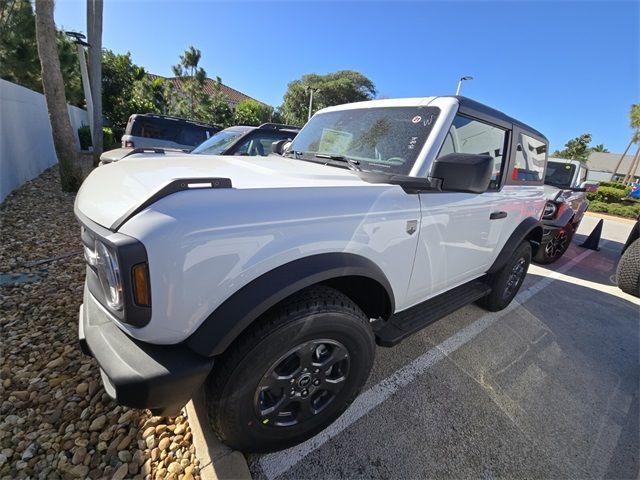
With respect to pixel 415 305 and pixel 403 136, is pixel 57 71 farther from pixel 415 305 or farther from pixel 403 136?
pixel 415 305

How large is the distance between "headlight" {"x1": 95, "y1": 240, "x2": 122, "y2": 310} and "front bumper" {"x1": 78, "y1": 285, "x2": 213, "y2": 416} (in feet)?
0.54

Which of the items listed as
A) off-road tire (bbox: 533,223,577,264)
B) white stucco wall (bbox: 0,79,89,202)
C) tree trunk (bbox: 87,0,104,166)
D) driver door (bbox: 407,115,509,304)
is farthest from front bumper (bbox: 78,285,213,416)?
tree trunk (bbox: 87,0,104,166)

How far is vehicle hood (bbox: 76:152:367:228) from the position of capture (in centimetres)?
134

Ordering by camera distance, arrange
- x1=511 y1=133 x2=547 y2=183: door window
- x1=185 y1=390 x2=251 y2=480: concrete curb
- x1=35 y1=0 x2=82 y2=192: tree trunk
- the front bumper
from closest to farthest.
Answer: the front bumper < x1=185 y1=390 x2=251 y2=480: concrete curb < x1=511 y1=133 x2=547 y2=183: door window < x1=35 y1=0 x2=82 y2=192: tree trunk

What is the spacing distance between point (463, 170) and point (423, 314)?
3.67 feet

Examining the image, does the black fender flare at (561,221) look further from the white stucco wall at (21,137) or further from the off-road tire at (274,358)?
the white stucco wall at (21,137)

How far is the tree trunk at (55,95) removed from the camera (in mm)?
5812

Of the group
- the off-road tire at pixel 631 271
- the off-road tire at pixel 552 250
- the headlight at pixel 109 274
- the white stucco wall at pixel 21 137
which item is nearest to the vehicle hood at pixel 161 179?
the headlight at pixel 109 274

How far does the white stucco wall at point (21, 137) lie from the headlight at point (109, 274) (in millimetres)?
6396

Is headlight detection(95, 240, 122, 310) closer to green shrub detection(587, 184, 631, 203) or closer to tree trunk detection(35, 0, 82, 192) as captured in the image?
tree trunk detection(35, 0, 82, 192)

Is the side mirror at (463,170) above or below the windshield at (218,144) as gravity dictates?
above

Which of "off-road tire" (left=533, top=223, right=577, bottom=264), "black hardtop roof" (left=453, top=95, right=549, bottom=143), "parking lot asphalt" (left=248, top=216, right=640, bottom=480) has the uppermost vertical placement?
"black hardtop roof" (left=453, top=95, right=549, bottom=143)

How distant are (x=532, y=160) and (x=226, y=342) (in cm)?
357

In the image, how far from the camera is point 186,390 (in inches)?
49.5
